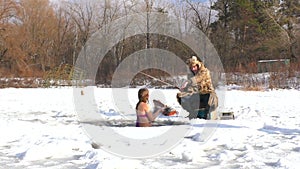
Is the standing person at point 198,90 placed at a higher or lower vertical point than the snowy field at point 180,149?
higher

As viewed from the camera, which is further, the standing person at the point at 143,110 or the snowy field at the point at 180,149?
the standing person at the point at 143,110

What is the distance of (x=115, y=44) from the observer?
1598 inches

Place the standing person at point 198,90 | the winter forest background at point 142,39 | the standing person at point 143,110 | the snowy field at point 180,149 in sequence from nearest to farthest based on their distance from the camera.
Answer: the snowy field at point 180,149 < the standing person at point 143,110 < the standing person at point 198,90 < the winter forest background at point 142,39

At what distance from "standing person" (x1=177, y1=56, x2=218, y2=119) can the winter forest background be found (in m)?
13.2

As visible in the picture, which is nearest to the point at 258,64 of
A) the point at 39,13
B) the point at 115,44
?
the point at 115,44

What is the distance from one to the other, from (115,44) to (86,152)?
36.6m

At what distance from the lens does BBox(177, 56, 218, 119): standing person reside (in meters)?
7.45

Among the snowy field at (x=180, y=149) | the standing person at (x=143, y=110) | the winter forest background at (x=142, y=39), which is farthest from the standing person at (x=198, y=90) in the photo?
the winter forest background at (x=142, y=39)

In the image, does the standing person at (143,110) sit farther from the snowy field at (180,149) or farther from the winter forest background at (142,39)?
the winter forest background at (142,39)

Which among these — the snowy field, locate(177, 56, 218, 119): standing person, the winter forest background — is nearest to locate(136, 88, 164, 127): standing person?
the snowy field

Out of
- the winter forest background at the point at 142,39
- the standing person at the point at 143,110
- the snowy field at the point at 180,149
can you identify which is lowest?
the snowy field at the point at 180,149

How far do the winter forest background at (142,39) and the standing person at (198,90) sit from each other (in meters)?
13.2

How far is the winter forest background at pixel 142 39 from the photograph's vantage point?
26.6 meters

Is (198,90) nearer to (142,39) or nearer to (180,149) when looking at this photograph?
(180,149)
